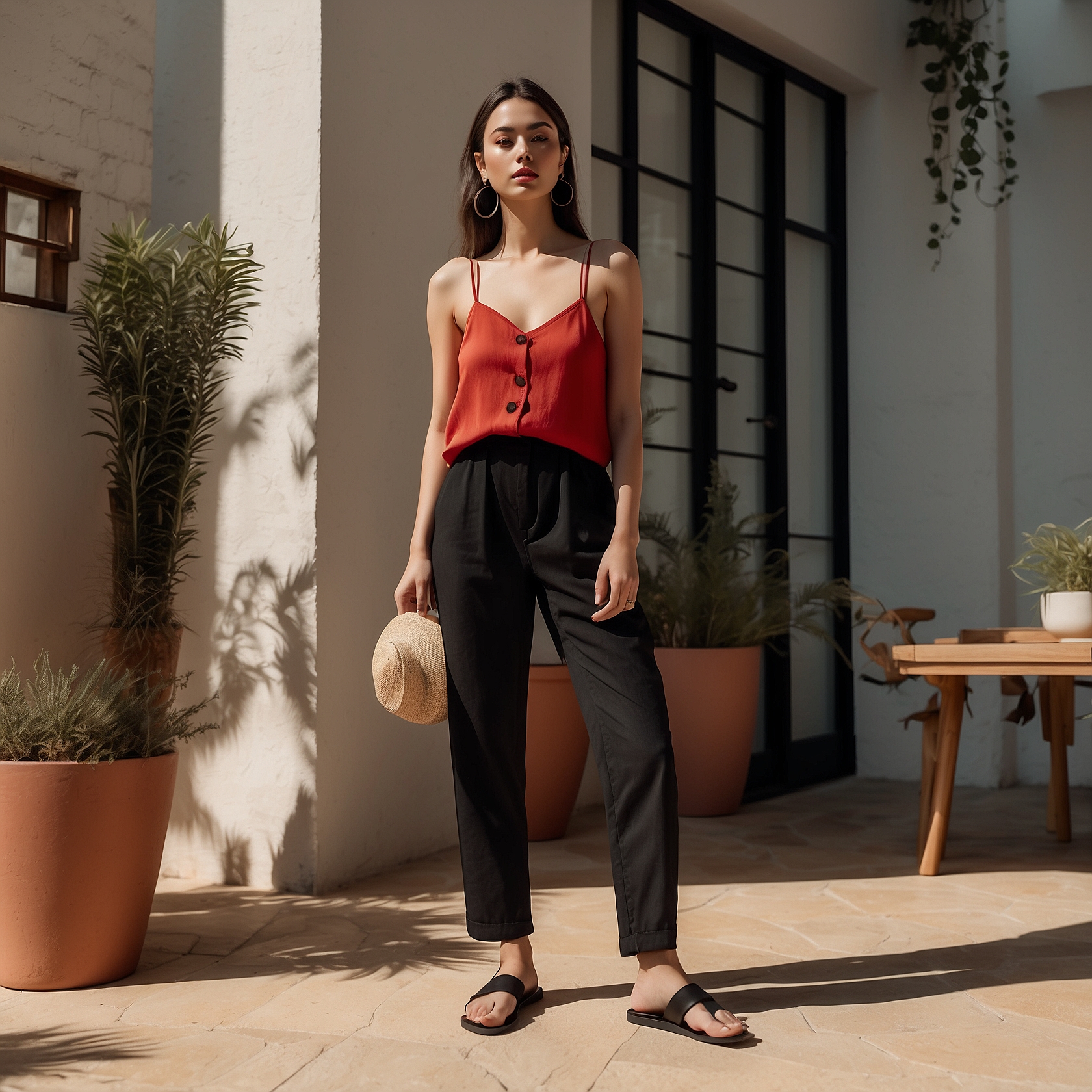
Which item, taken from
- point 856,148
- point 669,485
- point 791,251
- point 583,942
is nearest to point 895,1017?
point 583,942

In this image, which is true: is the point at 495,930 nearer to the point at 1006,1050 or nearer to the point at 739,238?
the point at 1006,1050

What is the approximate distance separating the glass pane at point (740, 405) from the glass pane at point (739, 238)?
0.38 metres

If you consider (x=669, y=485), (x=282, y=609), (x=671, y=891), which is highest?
(x=669, y=485)

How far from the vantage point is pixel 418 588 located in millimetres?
2084

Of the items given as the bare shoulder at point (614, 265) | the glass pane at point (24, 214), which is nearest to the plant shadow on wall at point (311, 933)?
the bare shoulder at point (614, 265)

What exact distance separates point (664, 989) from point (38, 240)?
7.50 ft

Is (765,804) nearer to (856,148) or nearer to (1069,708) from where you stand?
(1069,708)

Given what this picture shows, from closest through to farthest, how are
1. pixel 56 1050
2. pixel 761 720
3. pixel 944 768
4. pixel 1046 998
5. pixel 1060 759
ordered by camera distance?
pixel 56 1050, pixel 1046 998, pixel 944 768, pixel 1060 759, pixel 761 720

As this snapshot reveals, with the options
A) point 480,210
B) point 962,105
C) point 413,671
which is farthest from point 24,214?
point 962,105

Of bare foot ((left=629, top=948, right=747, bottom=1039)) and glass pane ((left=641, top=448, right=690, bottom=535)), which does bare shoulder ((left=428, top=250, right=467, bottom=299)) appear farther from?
glass pane ((left=641, top=448, right=690, bottom=535))

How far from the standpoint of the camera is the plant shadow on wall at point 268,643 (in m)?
2.94

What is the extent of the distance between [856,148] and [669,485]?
1.89 m

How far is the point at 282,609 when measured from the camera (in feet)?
9.78

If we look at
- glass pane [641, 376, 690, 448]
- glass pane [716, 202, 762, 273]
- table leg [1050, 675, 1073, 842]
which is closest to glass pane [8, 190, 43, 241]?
glass pane [641, 376, 690, 448]
